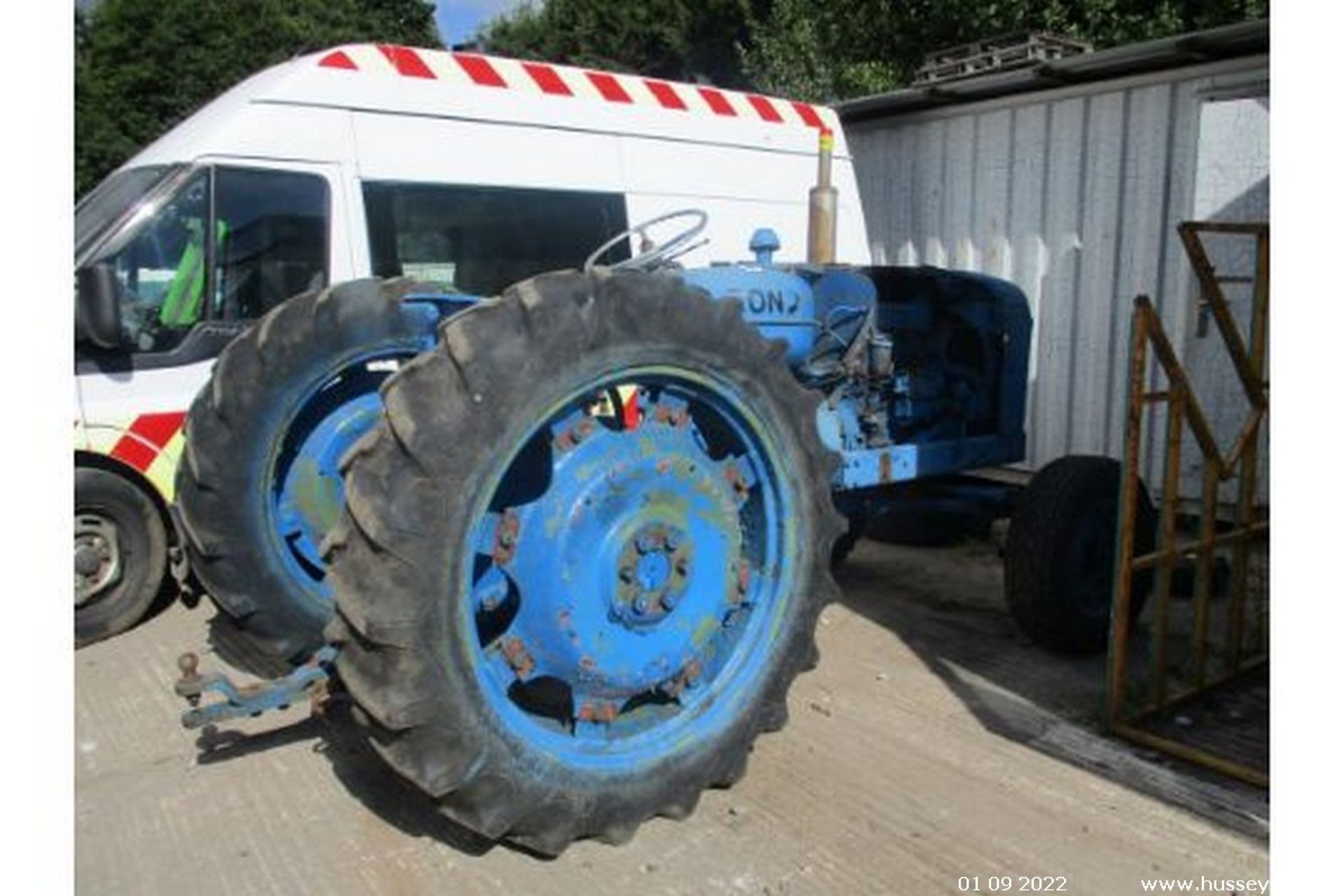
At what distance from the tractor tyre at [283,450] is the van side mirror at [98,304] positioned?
1270mm

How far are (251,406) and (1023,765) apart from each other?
112 inches

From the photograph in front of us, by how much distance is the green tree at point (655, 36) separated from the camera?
19.3m

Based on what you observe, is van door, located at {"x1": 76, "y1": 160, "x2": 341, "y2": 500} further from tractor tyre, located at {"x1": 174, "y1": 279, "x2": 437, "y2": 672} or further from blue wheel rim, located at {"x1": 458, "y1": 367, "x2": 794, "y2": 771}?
blue wheel rim, located at {"x1": 458, "y1": 367, "x2": 794, "y2": 771}

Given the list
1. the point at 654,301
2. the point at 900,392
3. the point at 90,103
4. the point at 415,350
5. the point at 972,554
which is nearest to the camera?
the point at 654,301

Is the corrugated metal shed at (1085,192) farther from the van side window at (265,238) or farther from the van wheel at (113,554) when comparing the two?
the van wheel at (113,554)

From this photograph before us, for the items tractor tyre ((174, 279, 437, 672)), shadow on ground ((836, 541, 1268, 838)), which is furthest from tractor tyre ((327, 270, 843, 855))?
shadow on ground ((836, 541, 1268, 838))

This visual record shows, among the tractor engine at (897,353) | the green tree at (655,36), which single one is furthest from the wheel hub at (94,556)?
the green tree at (655,36)

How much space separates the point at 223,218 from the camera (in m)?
5.18

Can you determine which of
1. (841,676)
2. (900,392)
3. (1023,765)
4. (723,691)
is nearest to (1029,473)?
(900,392)

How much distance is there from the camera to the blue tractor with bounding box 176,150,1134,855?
2.56 metres

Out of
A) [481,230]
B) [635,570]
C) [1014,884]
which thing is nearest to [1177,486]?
[1014,884]

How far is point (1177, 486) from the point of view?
387 cm

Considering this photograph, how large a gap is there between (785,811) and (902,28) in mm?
12366

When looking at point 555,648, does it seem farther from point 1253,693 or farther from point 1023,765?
point 1253,693
